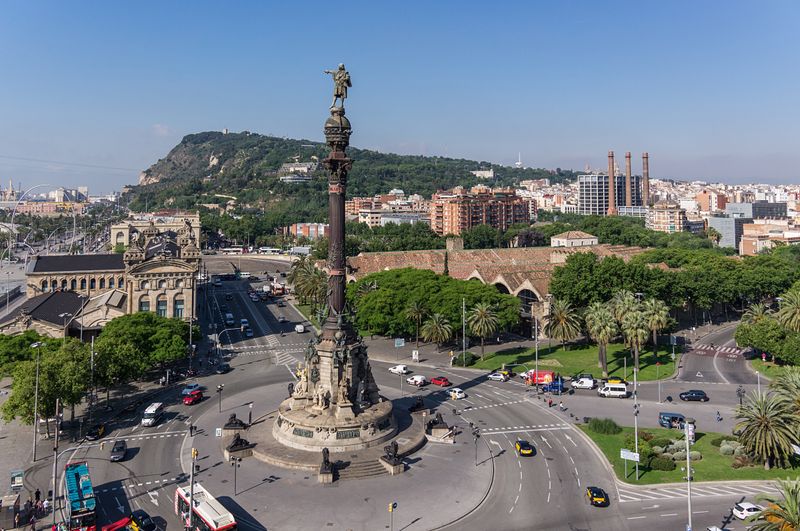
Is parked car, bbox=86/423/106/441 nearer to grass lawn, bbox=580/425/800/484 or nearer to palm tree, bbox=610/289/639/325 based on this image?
grass lawn, bbox=580/425/800/484

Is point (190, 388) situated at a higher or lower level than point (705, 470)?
higher

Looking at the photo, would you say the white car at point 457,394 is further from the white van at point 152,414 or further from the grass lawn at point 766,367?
the grass lawn at point 766,367

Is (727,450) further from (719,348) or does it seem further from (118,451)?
(118,451)

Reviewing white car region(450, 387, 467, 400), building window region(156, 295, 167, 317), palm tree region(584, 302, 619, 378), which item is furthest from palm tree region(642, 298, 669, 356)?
building window region(156, 295, 167, 317)

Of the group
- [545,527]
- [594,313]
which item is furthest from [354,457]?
[594,313]

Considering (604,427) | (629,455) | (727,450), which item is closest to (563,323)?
(604,427)

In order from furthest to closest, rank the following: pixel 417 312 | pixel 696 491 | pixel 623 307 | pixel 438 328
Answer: pixel 417 312 < pixel 438 328 < pixel 623 307 < pixel 696 491

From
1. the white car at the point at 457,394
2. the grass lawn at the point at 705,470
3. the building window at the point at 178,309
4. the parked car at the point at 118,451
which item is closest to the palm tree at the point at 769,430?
the grass lawn at the point at 705,470

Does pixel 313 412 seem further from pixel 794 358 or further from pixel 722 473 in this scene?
pixel 794 358
